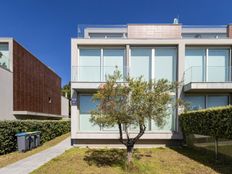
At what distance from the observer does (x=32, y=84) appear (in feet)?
74.0

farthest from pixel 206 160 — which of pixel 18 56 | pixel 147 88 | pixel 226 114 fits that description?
pixel 18 56

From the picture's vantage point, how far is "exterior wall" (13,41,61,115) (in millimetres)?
18594

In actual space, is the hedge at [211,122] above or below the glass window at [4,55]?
below

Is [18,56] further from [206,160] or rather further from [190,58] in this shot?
[206,160]

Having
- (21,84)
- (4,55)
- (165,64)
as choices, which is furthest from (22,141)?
(165,64)

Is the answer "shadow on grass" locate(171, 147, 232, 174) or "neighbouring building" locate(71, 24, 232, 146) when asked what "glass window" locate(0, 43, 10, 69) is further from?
"shadow on grass" locate(171, 147, 232, 174)

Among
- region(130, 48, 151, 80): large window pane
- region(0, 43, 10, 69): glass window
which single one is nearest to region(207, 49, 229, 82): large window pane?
region(130, 48, 151, 80): large window pane

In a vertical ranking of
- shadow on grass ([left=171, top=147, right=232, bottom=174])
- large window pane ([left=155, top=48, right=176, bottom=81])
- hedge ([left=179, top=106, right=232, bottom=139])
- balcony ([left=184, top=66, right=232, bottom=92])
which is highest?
large window pane ([left=155, top=48, right=176, bottom=81])

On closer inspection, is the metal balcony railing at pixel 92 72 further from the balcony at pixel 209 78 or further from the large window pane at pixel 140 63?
the balcony at pixel 209 78

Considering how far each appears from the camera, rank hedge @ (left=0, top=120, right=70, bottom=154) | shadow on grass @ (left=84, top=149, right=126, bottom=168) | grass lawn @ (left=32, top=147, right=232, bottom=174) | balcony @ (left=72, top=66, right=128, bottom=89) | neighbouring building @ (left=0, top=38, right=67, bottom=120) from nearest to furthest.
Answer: grass lawn @ (left=32, top=147, right=232, bottom=174) → shadow on grass @ (left=84, top=149, right=126, bottom=168) → hedge @ (left=0, top=120, right=70, bottom=154) → balcony @ (left=72, top=66, right=128, bottom=89) → neighbouring building @ (left=0, top=38, right=67, bottom=120)

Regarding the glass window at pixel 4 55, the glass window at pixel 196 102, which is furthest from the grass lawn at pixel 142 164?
the glass window at pixel 4 55

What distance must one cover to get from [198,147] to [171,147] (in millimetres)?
1743

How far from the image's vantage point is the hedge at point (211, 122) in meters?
8.39

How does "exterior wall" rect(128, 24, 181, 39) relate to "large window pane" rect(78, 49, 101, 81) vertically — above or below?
above
